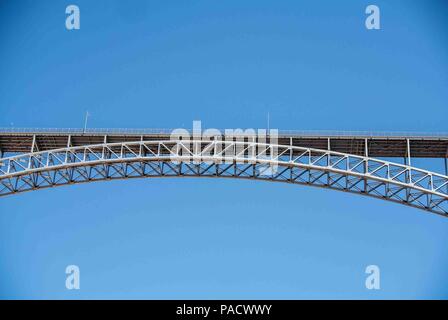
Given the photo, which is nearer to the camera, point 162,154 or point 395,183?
point 395,183

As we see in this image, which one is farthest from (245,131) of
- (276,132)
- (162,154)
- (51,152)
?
(51,152)

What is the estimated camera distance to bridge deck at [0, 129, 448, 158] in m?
56.0

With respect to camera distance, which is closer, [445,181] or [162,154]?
[445,181]

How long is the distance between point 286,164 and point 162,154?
8.34 m

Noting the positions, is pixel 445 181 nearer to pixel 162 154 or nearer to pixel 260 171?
pixel 260 171

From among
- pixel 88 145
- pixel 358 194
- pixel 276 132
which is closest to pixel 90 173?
pixel 88 145

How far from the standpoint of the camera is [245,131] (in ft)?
181

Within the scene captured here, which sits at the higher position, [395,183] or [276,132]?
[276,132]

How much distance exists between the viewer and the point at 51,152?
183ft

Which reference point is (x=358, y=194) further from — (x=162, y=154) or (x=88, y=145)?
(x=88, y=145)

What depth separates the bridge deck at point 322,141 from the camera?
2205 inches

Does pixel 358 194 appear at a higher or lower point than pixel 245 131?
lower

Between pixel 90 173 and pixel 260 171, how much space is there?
32.5 ft

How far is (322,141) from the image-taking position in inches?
2218
